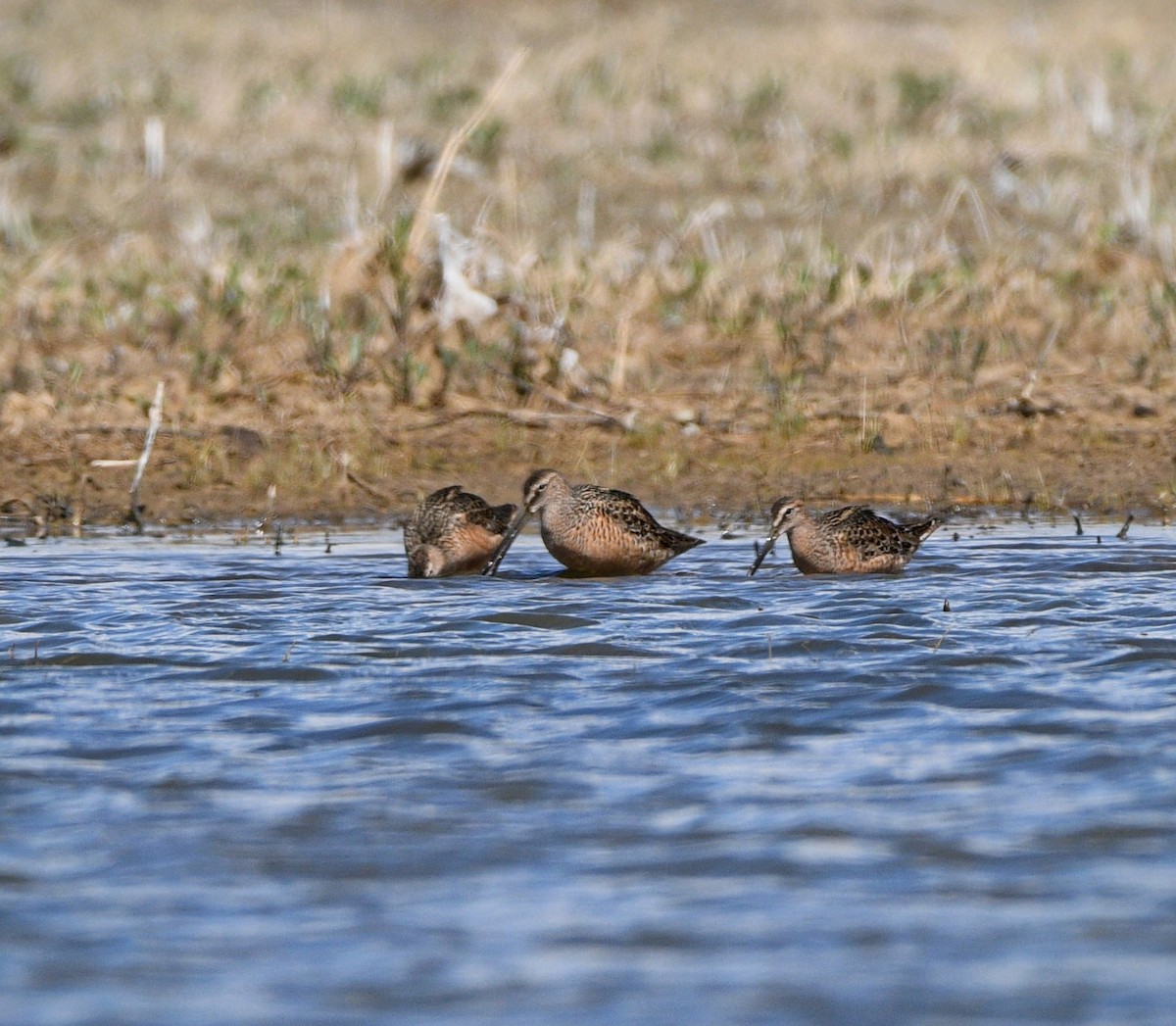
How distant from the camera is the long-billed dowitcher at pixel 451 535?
357 inches

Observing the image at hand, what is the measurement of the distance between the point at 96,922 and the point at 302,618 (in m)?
3.49

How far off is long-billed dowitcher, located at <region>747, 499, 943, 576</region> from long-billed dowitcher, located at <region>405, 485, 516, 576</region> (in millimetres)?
1224

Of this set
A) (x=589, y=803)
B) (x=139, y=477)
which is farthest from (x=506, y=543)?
(x=589, y=803)

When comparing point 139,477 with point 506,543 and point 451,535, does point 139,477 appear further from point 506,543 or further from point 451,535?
point 506,543

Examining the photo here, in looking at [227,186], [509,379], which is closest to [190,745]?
[509,379]

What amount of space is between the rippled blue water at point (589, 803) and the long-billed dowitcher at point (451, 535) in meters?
0.53

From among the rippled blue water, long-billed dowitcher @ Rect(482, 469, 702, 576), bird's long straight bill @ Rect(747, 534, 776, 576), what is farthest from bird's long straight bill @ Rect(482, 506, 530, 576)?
bird's long straight bill @ Rect(747, 534, 776, 576)

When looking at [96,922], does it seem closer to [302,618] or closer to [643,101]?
[302,618]

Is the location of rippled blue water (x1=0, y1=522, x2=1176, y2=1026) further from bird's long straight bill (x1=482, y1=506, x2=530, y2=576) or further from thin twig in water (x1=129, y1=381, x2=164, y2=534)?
thin twig in water (x1=129, y1=381, x2=164, y2=534)

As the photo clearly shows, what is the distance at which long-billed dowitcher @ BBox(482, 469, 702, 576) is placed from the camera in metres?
9.13

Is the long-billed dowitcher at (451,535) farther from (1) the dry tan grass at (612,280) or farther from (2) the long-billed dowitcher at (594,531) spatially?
(1) the dry tan grass at (612,280)

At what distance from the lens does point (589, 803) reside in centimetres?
530

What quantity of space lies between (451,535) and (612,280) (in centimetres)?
570

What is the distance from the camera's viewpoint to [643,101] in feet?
74.9
